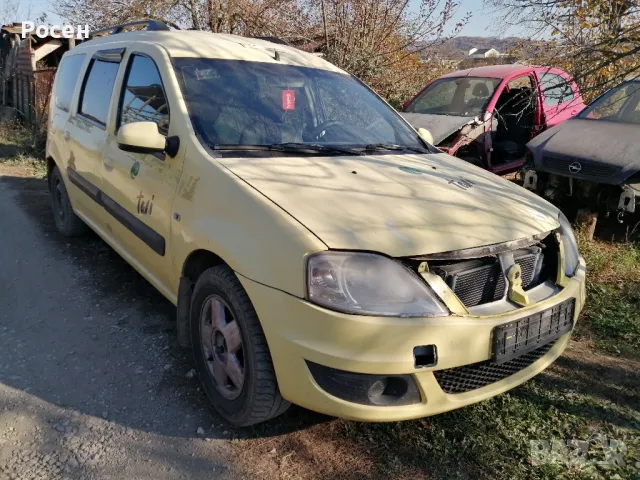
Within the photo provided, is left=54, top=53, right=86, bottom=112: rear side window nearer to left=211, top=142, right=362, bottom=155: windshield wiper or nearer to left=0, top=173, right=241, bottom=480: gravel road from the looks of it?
left=0, top=173, right=241, bottom=480: gravel road

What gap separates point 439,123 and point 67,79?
14.4 feet

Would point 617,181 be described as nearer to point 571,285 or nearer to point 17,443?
point 571,285

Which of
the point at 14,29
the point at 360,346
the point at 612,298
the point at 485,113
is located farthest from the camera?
the point at 14,29

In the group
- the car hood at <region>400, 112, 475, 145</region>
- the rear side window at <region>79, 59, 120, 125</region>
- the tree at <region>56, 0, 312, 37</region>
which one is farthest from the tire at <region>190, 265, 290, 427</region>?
the tree at <region>56, 0, 312, 37</region>

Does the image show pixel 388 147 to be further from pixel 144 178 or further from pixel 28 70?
pixel 28 70

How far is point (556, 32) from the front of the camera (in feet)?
15.6

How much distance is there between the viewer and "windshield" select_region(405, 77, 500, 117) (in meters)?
7.50

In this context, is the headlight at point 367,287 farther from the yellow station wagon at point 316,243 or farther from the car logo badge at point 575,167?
the car logo badge at point 575,167

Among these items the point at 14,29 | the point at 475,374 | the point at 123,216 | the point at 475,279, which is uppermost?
the point at 14,29

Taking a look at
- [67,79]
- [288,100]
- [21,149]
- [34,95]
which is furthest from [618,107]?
[34,95]

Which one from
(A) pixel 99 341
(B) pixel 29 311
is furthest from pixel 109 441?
(B) pixel 29 311

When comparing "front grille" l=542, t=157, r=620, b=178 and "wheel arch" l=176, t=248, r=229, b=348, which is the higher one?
"front grille" l=542, t=157, r=620, b=178

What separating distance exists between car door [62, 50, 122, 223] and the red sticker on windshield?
1.37 metres

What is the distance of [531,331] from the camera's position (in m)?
2.42
